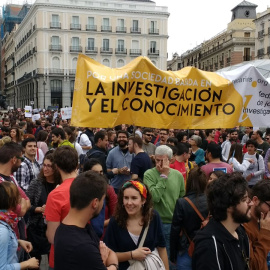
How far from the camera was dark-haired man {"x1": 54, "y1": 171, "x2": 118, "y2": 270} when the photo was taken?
86.7 inches

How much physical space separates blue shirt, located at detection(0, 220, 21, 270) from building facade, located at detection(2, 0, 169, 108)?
49.0m

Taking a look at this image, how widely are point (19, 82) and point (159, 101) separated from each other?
64.4 m

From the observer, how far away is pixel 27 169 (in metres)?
5.05

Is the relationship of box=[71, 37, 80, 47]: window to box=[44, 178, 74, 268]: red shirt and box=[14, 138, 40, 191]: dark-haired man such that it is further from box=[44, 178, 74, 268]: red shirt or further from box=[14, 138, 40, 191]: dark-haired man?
box=[44, 178, 74, 268]: red shirt

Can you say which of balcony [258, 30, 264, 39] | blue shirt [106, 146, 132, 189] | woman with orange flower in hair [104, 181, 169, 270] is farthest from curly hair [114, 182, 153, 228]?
balcony [258, 30, 264, 39]

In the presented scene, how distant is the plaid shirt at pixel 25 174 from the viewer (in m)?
4.91

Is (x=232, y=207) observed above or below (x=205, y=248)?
above

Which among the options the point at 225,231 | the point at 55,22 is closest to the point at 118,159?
the point at 225,231

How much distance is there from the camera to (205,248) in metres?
2.32

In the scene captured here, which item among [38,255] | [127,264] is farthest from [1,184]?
[38,255]

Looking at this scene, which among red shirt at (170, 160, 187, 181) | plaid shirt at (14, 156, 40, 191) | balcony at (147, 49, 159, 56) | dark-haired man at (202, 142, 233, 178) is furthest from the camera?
balcony at (147, 49, 159, 56)

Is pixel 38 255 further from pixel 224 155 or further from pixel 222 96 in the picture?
pixel 224 155

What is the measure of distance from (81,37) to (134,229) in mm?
51994

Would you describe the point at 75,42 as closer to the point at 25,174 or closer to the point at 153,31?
the point at 153,31
